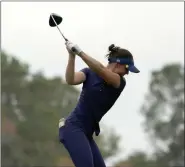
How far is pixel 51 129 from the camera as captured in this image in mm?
59281

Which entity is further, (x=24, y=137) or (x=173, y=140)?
(x=173, y=140)

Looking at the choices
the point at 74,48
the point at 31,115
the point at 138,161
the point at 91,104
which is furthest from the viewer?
the point at 31,115

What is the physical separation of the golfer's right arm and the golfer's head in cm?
41

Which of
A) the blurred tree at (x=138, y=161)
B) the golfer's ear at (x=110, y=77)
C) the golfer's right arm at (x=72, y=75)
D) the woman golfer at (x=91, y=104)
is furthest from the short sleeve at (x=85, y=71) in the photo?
the blurred tree at (x=138, y=161)

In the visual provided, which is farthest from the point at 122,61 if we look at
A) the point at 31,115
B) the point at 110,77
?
the point at 31,115

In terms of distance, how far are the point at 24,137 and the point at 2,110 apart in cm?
395

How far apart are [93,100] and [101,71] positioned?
0.46 m

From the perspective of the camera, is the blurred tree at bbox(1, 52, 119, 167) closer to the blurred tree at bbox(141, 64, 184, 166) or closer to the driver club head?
the blurred tree at bbox(141, 64, 184, 166)

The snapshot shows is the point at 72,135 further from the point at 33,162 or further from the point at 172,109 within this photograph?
the point at 172,109

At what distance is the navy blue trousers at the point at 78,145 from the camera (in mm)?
10078

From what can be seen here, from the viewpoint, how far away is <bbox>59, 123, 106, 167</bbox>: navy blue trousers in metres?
10.1

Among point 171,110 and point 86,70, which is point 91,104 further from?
point 171,110

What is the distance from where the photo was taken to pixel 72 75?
9797mm

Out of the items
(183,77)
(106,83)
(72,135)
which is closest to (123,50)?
(106,83)
